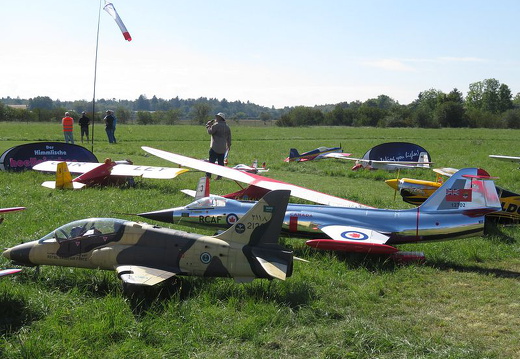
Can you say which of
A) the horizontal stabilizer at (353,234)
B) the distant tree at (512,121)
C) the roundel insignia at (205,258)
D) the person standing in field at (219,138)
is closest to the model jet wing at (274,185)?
the horizontal stabilizer at (353,234)

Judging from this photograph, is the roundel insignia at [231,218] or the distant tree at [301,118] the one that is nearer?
the roundel insignia at [231,218]

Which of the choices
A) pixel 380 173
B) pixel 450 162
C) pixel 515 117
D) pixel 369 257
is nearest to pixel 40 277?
pixel 369 257

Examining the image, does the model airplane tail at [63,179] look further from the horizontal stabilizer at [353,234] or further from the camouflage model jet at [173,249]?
the horizontal stabilizer at [353,234]

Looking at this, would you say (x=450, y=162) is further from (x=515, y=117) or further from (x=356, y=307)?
(x=515, y=117)

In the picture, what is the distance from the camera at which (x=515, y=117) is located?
91312 millimetres

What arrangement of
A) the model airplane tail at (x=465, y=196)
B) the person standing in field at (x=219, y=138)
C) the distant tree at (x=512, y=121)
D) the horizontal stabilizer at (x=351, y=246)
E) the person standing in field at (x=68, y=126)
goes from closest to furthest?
the horizontal stabilizer at (x=351, y=246), the model airplane tail at (x=465, y=196), the person standing in field at (x=219, y=138), the person standing in field at (x=68, y=126), the distant tree at (x=512, y=121)

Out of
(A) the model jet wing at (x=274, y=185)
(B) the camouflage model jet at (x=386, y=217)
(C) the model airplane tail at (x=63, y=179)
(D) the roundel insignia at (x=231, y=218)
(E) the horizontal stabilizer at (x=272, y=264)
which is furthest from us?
(C) the model airplane tail at (x=63, y=179)

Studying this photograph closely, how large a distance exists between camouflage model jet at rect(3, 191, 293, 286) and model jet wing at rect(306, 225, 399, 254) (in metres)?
A: 1.57

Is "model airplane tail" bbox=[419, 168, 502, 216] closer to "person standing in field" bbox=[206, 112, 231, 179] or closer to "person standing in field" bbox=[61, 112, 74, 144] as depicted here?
"person standing in field" bbox=[206, 112, 231, 179]

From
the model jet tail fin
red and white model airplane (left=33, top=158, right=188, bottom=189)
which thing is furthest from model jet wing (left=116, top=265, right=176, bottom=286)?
red and white model airplane (left=33, top=158, right=188, bottom=189)

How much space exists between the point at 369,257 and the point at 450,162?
17569 mm

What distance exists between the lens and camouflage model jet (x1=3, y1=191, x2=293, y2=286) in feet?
22.9

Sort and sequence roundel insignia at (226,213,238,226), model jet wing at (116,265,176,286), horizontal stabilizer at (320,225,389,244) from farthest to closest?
roundel insignia at (226,213,238,226) → horizontal stabilizer at (320,225,389,244) → model jet wing at (116,265,176,286)

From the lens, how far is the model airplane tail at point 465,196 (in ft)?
29.5
